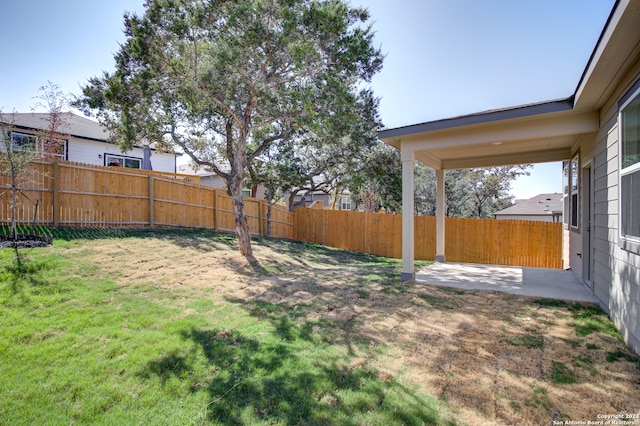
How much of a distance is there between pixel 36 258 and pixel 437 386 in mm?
6240

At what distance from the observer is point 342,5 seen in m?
7.23

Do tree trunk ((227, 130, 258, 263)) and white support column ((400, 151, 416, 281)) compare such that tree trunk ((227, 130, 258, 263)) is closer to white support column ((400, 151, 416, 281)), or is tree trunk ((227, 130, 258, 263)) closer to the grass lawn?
the grass lawn

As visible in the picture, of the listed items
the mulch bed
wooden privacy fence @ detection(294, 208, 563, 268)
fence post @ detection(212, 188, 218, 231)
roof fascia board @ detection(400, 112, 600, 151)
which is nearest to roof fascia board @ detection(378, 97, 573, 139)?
roof fascia board @ detection(400, 112, 600, 151)

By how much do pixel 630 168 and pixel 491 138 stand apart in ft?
9.06

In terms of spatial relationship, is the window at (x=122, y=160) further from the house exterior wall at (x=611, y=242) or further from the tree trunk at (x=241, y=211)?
the house exterior wall at (x=611, y=242)

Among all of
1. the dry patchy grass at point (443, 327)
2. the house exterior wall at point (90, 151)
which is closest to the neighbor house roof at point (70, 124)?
the house exterior wall at point (90, 151)

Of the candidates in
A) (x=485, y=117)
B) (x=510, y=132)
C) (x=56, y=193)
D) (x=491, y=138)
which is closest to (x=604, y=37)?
(x=485, y=117)

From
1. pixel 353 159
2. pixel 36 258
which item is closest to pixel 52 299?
pixel 36 258

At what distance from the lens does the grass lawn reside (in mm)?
2510

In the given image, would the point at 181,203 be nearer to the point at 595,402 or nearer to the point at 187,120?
the point at 187,120

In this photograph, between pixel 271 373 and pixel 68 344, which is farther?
pixel 68 344

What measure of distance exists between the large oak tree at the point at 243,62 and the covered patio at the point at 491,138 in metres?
1.95

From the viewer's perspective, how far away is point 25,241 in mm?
6027

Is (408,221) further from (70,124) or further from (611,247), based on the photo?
(70,124)
